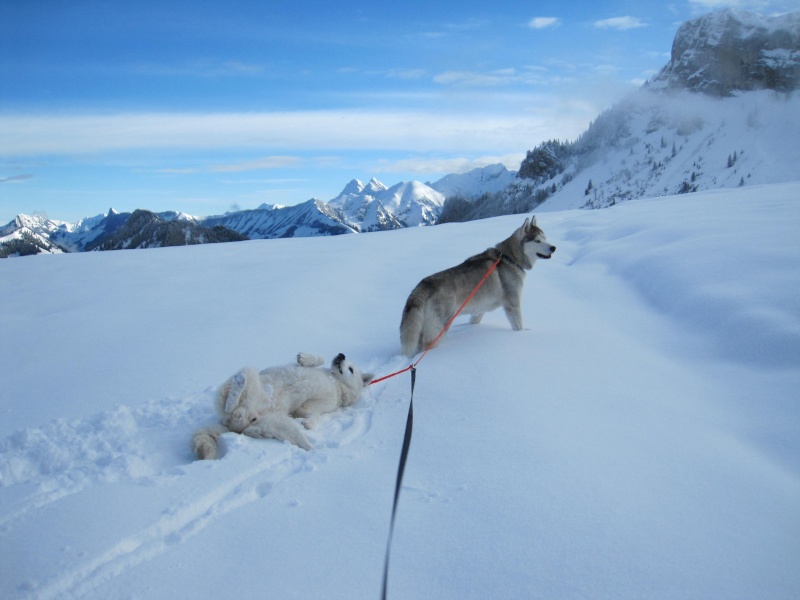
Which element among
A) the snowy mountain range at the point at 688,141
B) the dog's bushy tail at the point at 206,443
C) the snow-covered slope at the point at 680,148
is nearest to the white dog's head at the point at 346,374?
the dog's bushy tail at the point at 206,443

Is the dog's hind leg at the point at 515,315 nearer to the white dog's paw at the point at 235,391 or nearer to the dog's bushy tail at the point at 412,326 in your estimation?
the dog's bushy tail at the point at 412,326

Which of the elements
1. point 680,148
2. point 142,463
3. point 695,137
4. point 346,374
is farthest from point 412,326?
point 695,137

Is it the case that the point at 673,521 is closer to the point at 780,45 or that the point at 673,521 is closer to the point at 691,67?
the point at 780,45

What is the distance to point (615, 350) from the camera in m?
6.08

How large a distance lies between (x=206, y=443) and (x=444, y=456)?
1.87 meters

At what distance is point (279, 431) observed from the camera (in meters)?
3.85

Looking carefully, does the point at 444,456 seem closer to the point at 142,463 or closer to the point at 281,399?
the point at 281,399

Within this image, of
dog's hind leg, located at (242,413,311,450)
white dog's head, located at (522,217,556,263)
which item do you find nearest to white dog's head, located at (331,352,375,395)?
dog's hind leg, located at (242,413,311,450)

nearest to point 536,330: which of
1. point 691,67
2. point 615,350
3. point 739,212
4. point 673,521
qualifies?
point 615,350

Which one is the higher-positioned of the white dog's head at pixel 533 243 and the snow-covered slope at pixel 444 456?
the white dog's head at pixel 533 243

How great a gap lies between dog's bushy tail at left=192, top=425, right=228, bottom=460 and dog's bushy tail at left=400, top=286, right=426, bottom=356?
2.87 m

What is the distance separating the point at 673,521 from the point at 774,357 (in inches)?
136

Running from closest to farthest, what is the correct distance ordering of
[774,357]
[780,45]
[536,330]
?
[774,357], [536,330], [780,45]

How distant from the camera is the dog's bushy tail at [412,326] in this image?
6230mm
